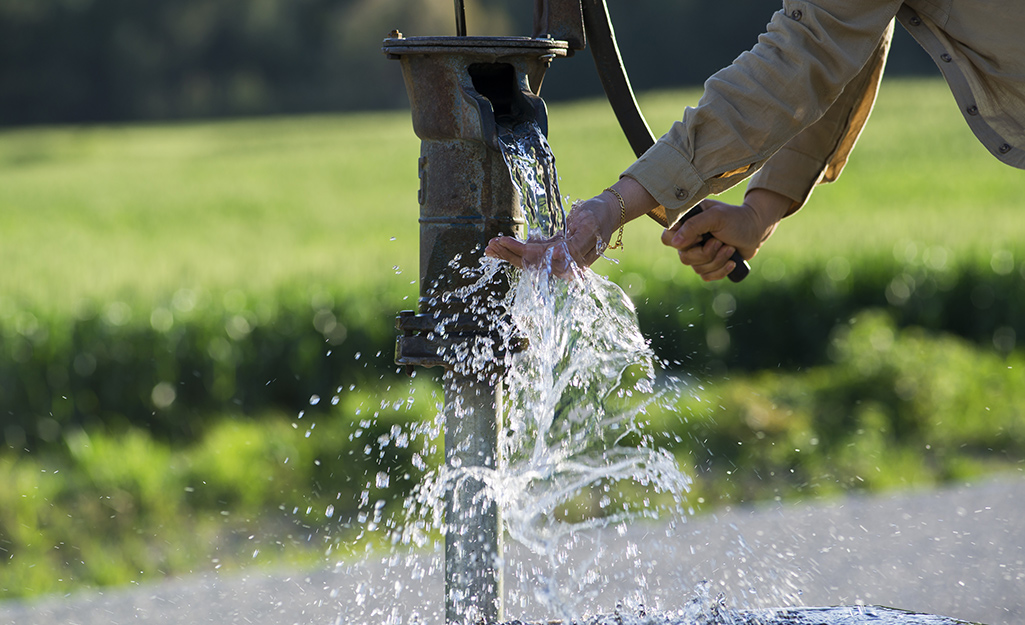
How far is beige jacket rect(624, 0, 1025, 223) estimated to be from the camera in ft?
4.79

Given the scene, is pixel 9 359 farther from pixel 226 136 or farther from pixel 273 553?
pixel 226 136

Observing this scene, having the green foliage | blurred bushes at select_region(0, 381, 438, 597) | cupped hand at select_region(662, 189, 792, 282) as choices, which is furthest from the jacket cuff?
the green foliage

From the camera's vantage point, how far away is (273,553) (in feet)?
11.8

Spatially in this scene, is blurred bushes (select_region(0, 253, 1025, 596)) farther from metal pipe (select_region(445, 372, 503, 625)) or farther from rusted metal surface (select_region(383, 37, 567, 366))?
rusted metal surface (select_region(383, 37, 567, 366))

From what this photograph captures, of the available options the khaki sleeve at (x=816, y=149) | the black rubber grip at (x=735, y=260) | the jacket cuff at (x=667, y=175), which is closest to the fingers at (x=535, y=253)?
the jacket cuff at (x=667, y=175)

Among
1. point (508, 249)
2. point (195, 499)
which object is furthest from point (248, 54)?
point (508, 249)

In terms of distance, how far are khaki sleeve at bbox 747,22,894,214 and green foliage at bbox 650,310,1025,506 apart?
6.99 ft

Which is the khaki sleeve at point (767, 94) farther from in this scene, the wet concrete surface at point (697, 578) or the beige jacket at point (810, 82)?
the wet concrete surface at point (697, 578)

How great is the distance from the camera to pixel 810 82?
4.81 feet

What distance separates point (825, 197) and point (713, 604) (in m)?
8.25

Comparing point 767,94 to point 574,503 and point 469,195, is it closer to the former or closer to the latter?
point 469,195

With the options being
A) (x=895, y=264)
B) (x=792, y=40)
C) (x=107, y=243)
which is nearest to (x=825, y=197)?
(x=895, y=264)

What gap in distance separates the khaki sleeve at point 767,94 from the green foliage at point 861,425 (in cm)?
252

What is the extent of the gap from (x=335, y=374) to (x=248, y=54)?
27.6 metres
